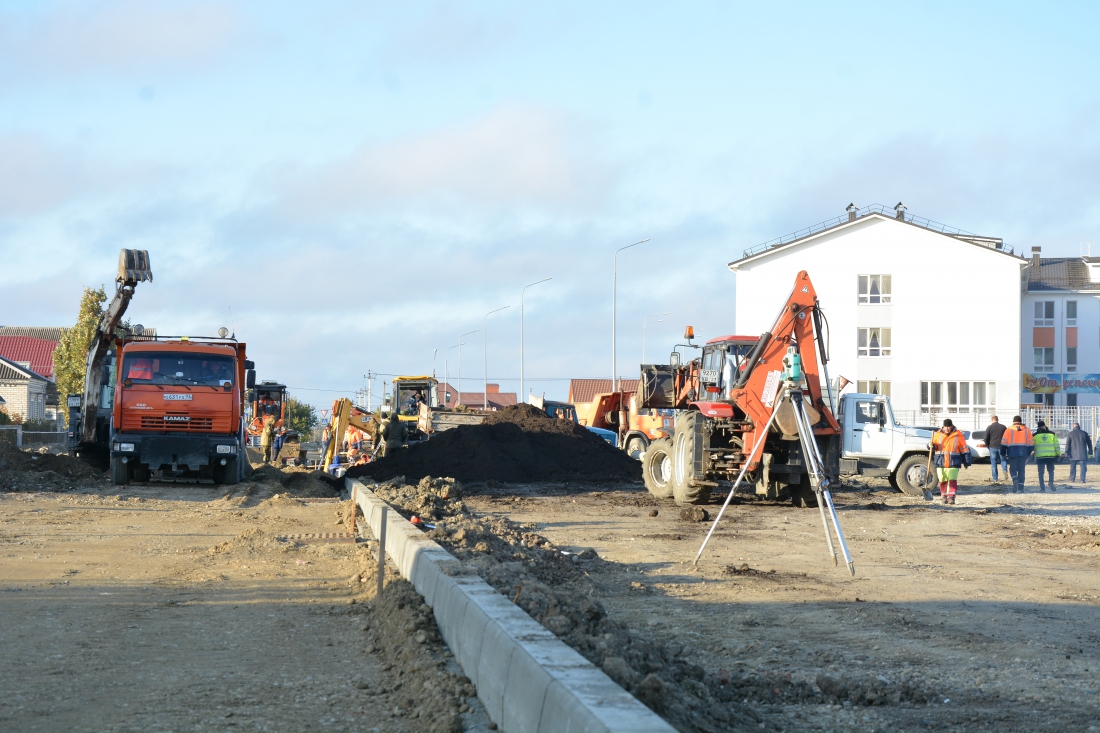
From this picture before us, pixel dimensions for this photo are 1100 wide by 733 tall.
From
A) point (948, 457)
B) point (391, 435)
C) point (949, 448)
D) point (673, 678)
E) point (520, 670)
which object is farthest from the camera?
point (391, 435)

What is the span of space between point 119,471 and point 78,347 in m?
34.0

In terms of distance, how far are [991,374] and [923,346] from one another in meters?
3.44

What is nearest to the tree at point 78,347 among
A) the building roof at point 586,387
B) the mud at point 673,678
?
the mud at point 673,678

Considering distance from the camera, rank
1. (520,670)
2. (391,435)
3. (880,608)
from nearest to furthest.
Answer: (520,670) → (880,608) → (391,435)

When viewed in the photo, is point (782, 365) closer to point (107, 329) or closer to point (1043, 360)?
point (107, 329)

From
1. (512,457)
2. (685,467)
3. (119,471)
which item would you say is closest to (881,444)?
(685,467)

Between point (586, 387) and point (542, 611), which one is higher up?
point (586, 387)

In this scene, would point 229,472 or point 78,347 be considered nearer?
point 229,472

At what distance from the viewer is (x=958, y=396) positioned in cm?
5309

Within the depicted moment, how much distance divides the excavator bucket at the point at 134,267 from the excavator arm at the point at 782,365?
520 inches

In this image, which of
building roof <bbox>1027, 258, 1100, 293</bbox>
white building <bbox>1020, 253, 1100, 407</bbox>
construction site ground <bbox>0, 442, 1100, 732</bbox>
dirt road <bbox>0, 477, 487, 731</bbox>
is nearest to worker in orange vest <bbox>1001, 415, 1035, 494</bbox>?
construction site ground <bbox>0, 442, 1100, 732</bbox>

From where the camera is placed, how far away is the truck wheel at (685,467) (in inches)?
761

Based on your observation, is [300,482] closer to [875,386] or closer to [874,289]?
[875,386]

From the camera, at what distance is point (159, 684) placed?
5.93 metres
